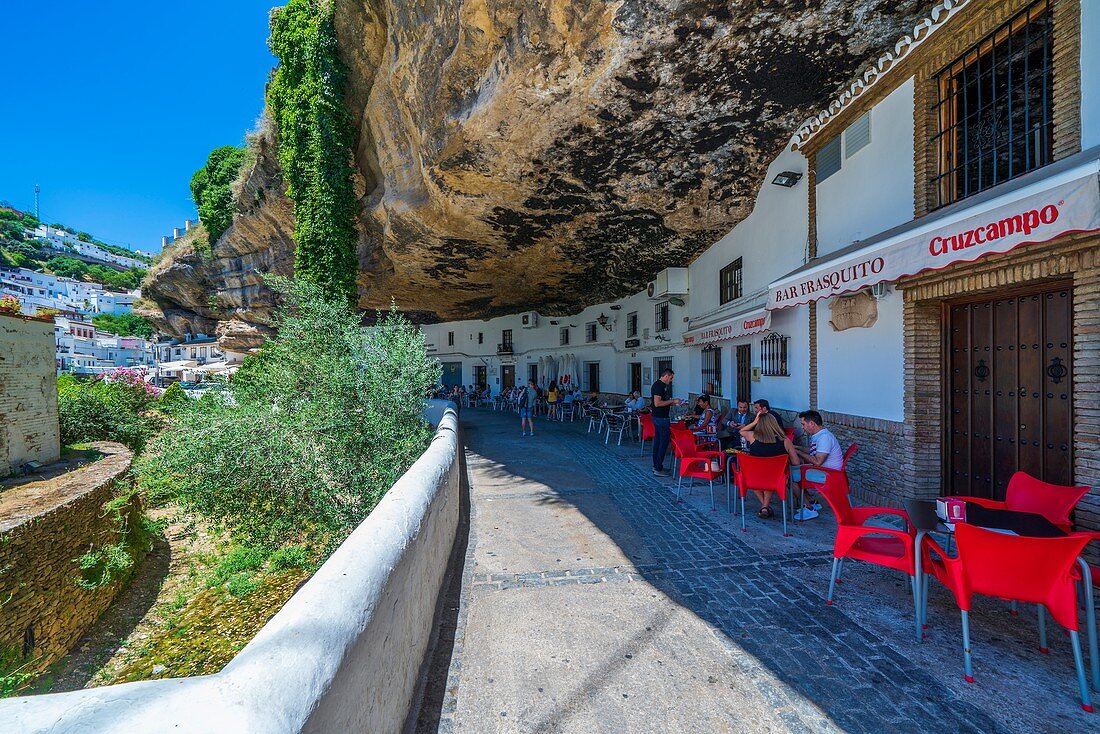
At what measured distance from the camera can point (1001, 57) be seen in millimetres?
4574

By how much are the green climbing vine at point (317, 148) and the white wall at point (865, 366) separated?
939cm

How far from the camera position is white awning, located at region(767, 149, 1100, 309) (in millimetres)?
2945

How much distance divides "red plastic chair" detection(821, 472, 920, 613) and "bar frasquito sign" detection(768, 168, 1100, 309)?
2114 mm

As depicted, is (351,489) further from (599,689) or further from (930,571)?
(930,571)

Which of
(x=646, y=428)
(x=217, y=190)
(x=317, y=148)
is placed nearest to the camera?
(x=646, y=428)

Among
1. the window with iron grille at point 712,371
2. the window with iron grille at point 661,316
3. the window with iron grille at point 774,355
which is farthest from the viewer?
the window with iron grille at point 661,316

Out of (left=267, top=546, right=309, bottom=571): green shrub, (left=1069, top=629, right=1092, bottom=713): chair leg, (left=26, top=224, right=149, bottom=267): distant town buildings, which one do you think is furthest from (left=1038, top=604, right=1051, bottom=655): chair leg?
(left=26, top=224, right=149, bottom=267): distant town buildings

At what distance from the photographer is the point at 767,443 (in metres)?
5.29

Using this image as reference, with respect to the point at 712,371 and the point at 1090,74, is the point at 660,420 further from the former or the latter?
the point at 1090,74

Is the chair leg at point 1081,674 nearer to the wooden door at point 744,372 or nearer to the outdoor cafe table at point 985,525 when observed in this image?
the outdoor cafe table at point 985,525

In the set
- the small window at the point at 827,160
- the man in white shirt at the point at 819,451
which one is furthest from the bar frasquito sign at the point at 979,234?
the small window at the point at 827,160

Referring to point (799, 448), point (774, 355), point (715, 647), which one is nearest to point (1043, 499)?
point (799, 448)

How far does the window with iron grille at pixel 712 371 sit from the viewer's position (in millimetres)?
10539

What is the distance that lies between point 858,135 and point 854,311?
2.31m
